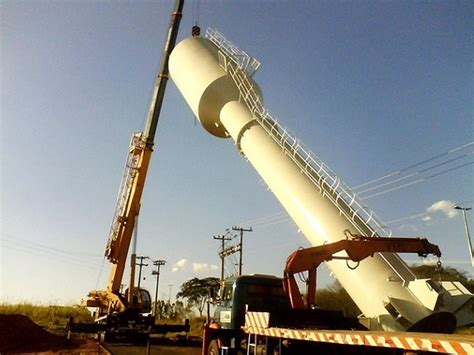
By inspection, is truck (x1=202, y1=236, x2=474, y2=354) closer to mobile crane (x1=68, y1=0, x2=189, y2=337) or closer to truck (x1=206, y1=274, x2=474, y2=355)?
truck (x1=206, y1=274, x2=474, y2=355)

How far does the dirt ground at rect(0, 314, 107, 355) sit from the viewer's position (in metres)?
18.8

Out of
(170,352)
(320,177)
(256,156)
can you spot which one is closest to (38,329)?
(170,352)

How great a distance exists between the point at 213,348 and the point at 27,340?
43.2ft

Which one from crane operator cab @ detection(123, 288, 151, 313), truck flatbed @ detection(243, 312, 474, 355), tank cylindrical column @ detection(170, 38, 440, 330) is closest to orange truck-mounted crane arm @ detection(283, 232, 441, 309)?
tank cylindrical column @ detection(170, 38, 440, 330)

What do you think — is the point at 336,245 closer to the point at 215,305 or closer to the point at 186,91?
the point at 215,305

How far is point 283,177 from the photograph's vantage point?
1453cm

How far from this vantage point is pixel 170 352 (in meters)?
18.5

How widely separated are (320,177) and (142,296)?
15.1m

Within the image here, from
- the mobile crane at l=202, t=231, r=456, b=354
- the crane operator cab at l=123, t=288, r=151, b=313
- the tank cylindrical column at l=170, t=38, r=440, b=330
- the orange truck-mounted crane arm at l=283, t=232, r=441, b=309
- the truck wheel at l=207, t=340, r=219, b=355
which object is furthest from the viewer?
the crane operator cab at l=123, t=288, r=151, b=313

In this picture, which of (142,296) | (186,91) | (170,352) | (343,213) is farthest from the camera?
(142,296)

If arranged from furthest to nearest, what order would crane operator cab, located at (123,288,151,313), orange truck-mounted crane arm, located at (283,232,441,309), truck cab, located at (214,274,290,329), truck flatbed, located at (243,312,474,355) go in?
1. crane operator cab, located at (123,288,151,313)
2. truck cab, located at (214,274,290,329)
3. orange truck-mounted crane arm, located at (283,232,441,309)
4. truck flatbed, located at (243,312,474,355)

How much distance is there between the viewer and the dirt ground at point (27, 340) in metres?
18.8

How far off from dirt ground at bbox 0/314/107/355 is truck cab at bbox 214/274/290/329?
27.1 ft

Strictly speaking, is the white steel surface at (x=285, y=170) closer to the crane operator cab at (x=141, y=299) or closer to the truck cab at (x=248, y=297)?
the truck cab at (x=248, y=297)
